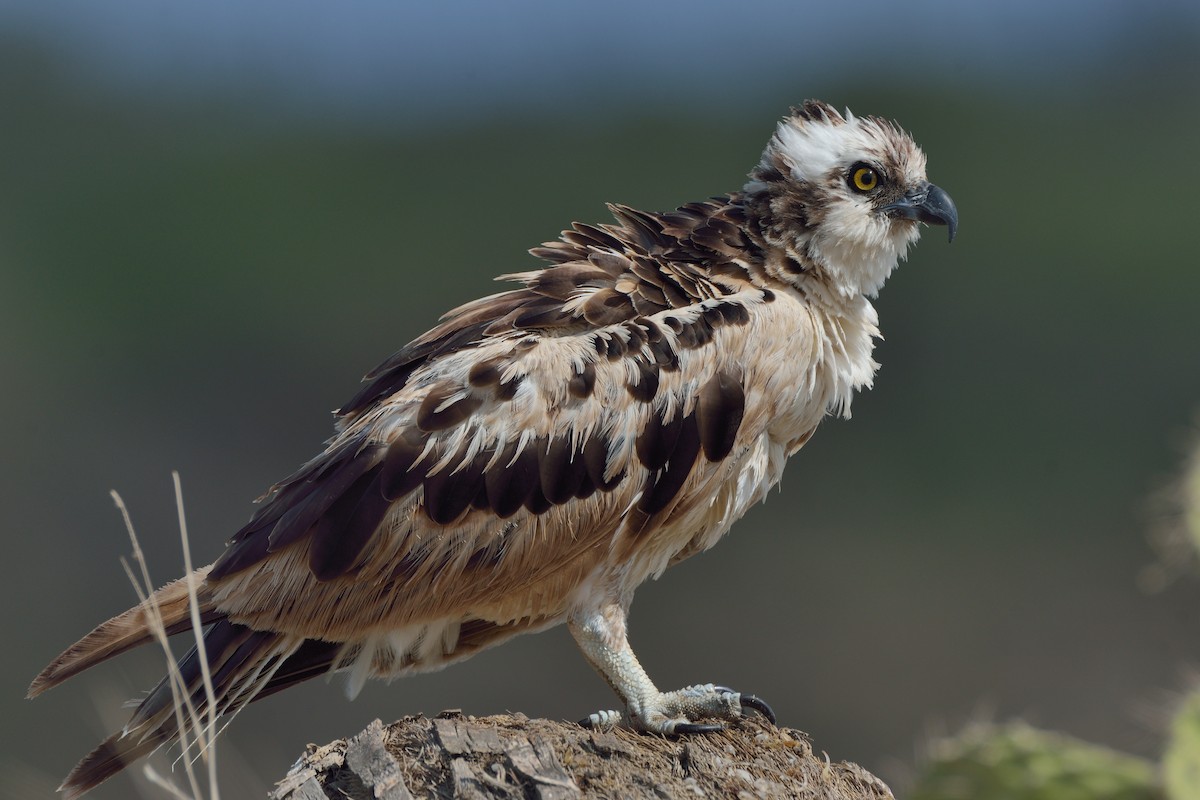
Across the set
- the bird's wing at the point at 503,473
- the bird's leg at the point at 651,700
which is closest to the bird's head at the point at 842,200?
the bird's wing at the point at 503,473

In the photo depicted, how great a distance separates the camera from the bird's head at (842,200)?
16.9 feet

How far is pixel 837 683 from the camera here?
16641mm

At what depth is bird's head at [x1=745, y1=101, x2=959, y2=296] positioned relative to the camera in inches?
202

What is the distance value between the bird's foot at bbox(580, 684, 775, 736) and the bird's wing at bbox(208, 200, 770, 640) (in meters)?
0.48

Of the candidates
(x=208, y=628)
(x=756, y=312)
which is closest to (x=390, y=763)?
(x=208, y=628)

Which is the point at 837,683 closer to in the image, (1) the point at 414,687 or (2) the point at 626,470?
(1) the point at 414,687

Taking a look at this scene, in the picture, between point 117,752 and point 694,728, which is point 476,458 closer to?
point 694,728

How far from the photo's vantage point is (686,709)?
15.8ft

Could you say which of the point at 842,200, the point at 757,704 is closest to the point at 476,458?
the point at 757,704

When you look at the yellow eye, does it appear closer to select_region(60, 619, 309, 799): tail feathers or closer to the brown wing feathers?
the brown wing feathers

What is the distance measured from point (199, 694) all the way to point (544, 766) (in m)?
1.30

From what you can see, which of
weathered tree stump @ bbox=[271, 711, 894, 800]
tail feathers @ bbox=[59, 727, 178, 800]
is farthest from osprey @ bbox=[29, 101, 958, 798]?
weathered tree stump @ bbox=[271, 711, 894, 800]

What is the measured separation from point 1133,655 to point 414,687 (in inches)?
334

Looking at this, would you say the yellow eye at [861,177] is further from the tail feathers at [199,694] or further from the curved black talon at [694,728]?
the tail feathers at [199,694]
